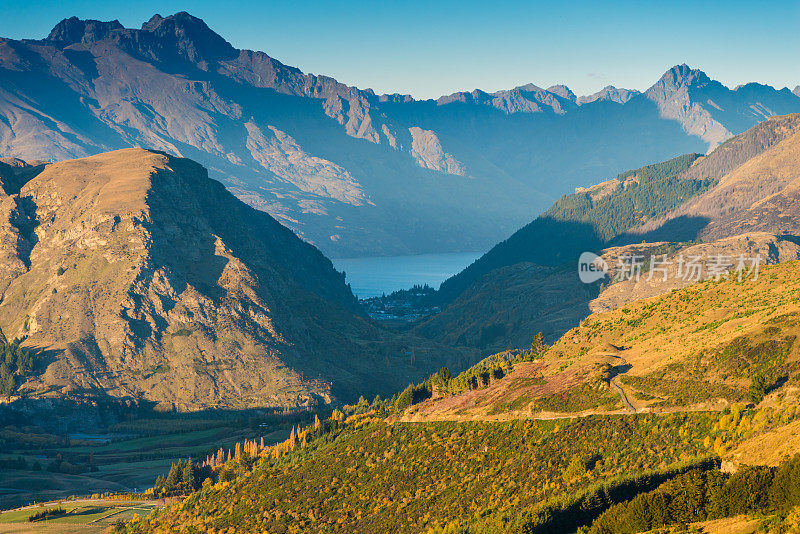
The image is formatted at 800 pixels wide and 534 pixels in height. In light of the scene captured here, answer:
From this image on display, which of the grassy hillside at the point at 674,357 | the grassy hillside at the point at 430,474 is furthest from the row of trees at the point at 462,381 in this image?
the grassy hillside at the point at 430,474

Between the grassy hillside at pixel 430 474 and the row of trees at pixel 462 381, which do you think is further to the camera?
the row of trees at pixel 462 381

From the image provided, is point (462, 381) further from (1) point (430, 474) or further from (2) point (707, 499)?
(2) point (707, 499)

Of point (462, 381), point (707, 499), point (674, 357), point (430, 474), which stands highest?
point (674, 357)

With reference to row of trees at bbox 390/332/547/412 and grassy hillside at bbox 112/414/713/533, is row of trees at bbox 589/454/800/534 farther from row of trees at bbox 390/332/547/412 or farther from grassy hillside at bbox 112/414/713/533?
row of trees at bbox 390/332/547/412

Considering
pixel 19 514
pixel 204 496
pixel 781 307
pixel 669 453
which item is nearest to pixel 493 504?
pixel 669 453

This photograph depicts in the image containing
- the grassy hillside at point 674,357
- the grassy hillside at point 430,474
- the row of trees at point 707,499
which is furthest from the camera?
the grassy hillside at point 674,357

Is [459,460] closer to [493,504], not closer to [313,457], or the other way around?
[493,504]

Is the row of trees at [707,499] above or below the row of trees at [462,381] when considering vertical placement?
below

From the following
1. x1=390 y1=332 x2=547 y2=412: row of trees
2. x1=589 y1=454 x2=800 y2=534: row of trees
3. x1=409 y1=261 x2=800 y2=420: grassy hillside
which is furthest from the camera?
x1=390 y1=332 x2=547 y2=412: row of trees

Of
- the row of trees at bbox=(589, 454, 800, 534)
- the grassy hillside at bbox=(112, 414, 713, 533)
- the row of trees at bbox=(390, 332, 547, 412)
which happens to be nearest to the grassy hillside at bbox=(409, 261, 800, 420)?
the row of trees at bbox=(390, 332, 547, 412)

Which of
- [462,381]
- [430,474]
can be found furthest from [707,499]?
[462,381]

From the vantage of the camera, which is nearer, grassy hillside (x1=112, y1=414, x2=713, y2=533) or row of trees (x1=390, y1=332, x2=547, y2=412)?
grassy hillside (x1=112, y1=414, x2=713, y2=533)

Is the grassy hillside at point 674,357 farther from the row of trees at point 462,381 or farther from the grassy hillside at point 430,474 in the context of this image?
the grassy hillside at point 430,474
